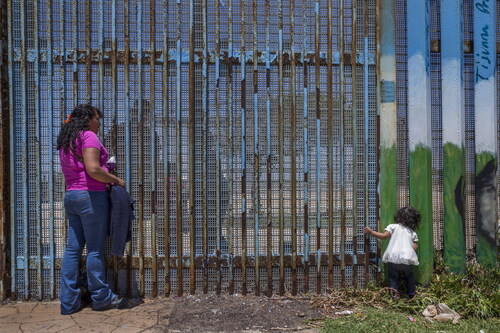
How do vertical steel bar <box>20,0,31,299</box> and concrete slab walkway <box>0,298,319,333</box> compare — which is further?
vertical steel bar <box>20,0,31,299</box>

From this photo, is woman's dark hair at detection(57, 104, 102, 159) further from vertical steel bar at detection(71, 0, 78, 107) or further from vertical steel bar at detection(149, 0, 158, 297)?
vertical steel bar at detection(149, 0, 158, 297)

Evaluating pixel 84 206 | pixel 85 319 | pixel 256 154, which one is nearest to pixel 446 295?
pixel 256 154

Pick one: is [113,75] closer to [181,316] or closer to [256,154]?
[256,154]

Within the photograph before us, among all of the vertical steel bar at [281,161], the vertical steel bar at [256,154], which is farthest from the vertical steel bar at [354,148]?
the vertical steel bar at [256,154]

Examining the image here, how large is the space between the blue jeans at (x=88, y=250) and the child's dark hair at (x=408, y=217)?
267cm

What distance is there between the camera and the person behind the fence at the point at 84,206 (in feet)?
11.3

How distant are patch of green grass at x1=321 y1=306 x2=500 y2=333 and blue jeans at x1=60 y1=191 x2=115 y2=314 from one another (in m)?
1.94

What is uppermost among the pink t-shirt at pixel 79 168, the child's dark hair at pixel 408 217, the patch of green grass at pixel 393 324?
the pink t-shirt at pixel 79 168

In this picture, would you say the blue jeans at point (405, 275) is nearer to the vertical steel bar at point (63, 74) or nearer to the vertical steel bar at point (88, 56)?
the vertical steel bar at point (63, 74)

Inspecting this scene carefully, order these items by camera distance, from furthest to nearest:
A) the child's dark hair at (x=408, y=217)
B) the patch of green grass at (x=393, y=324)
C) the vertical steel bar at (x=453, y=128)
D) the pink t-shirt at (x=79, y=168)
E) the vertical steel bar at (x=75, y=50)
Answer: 1. the vertical steel bar at (x=453, y=128)
2. the vertical steel bar at (x=75, y=50)
3. the child's dark hair at (x=408, y=217)
4. the pink t-shirt at (x=79, y=168)
5. the patch of green grass at (x=393, y=324)

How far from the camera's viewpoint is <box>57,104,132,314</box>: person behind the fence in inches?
136

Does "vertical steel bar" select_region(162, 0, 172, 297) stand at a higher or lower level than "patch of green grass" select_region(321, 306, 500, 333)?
higher

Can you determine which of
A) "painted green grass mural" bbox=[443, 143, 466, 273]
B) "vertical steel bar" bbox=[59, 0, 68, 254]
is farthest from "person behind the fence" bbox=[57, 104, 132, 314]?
"painted green grass mural" bbox=[443, 143, 466, 273]

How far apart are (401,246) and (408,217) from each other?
10.6 inches
